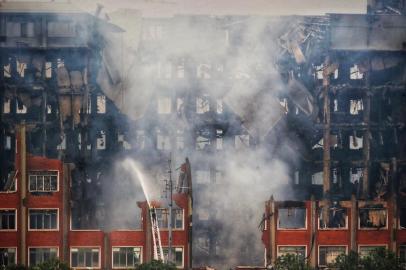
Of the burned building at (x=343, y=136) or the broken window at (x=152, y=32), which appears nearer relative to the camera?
the burned building at (x=343, y=136)

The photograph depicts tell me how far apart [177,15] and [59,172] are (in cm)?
1357

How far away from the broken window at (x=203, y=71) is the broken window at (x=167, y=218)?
31.6 ft

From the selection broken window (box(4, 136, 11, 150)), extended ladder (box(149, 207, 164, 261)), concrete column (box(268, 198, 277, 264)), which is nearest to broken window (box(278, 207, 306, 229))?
concrete column (box(268, 198, 277, 264))

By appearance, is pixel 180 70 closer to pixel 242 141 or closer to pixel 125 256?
pixel 242 141

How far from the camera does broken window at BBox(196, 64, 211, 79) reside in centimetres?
4339

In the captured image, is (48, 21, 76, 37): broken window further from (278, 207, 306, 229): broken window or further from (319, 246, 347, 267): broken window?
(319, 246, 347, 267): broken window

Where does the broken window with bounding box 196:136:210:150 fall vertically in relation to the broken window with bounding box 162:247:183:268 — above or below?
above

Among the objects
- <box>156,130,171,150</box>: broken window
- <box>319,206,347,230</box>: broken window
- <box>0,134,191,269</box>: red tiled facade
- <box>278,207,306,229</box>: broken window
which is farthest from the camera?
<box>156,130,171,150</box>: broken window

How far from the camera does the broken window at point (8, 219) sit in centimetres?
4069

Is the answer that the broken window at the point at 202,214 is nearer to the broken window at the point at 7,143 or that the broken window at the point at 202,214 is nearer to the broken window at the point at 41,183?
the broken window at the point at 41,183

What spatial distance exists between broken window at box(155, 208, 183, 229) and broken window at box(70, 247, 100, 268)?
4589 millimetres

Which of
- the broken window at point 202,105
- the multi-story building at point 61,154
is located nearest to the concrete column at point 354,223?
the multi-story building at point 61,154

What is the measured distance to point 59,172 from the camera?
135 feet

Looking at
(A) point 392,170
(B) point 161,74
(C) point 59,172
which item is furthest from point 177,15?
(A) point 392,170
